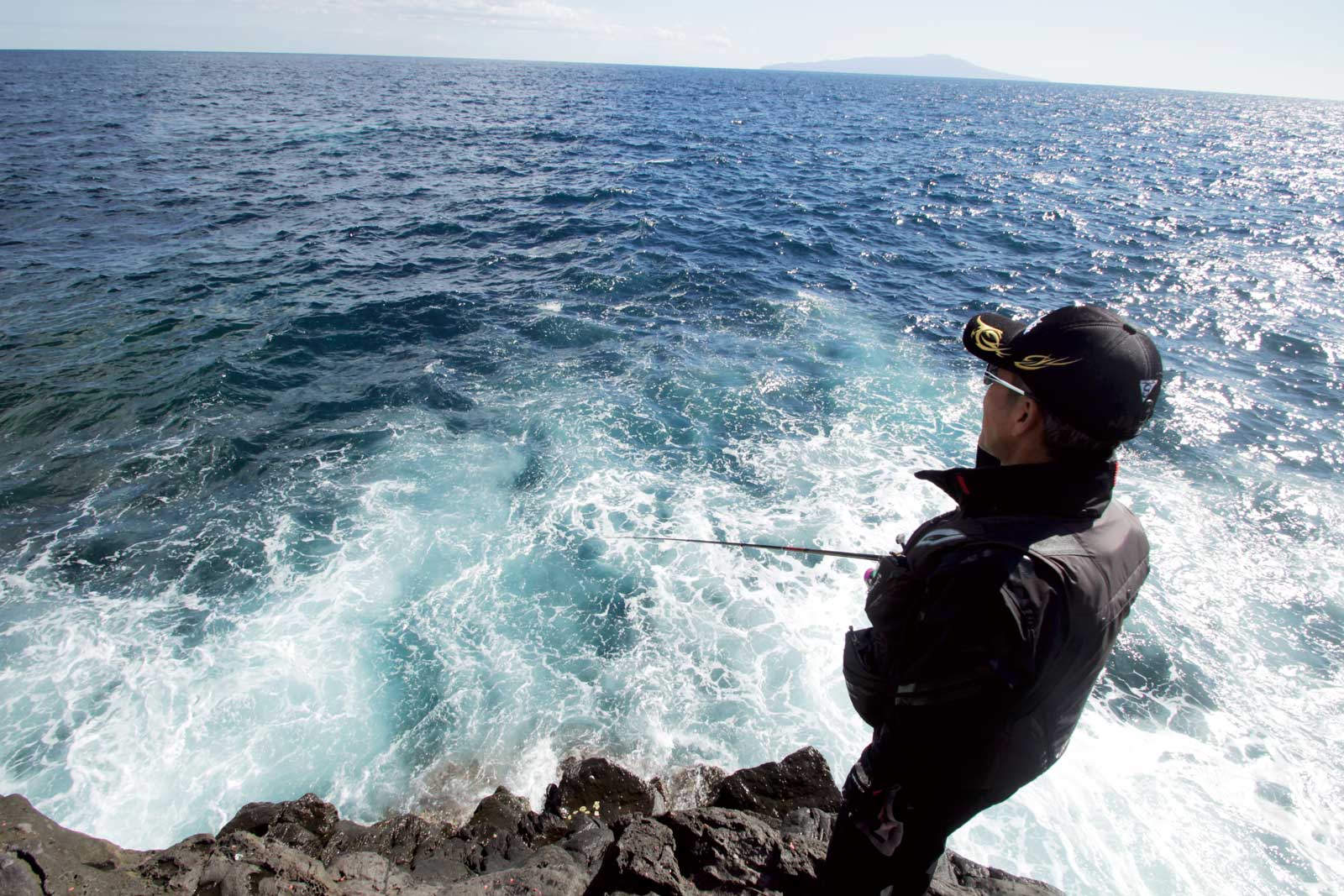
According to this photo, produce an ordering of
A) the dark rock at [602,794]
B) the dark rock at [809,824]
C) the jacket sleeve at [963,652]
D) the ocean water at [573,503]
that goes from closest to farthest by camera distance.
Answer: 1. the jacket sleeve at [963,652]
2. the dark rock at [809,824]
3. the dark rock at [602,794]
4. the ocean water at [573,503]

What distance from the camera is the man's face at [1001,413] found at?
2.07 meters

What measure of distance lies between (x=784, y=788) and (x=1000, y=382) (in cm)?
443

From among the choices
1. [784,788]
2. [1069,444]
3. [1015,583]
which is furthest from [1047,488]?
[784,788]

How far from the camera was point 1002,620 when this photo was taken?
5.77ft

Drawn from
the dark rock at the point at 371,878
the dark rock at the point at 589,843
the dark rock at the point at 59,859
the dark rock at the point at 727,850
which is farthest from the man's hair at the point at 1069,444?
the dark rock at the point at 59,859

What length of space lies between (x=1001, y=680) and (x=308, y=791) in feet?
20.7

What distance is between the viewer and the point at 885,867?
8.48 feet

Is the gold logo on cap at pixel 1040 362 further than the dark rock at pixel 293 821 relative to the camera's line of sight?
No

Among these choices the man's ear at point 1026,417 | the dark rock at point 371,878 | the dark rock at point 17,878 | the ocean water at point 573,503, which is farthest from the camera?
the ocean water at point 573,503

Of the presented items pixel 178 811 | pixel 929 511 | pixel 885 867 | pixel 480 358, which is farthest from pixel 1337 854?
pixel 480 358

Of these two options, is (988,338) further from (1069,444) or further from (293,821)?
(293,821)

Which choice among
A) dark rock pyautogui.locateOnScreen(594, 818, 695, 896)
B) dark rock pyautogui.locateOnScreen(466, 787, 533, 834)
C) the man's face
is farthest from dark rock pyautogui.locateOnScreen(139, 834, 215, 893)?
the man's face

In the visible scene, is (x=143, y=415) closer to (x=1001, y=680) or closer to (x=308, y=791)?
(x=308, y=791)

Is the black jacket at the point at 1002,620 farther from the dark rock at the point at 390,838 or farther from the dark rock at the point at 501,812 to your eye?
the dark rock at the point at 390,838
